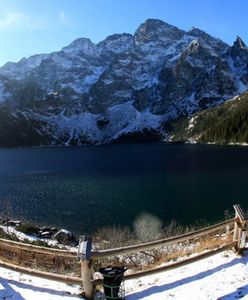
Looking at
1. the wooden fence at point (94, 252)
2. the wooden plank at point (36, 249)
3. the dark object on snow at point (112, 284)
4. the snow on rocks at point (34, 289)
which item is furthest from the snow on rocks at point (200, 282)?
the wooden plank at point (36, 249)

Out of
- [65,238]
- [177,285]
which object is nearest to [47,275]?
[177,285]

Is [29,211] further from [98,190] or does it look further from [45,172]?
[45,172]

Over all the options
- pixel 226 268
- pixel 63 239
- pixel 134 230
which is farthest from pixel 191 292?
pixel 134 230

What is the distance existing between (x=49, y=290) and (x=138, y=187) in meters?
80.4

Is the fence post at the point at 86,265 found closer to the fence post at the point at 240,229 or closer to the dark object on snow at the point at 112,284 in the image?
the dark object on snow at the point at 112,284

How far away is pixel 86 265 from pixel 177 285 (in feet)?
11.1

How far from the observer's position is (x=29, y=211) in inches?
2913

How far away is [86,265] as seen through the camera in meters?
13.5

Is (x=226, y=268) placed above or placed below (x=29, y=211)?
above

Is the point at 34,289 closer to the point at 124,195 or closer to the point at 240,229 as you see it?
the point at 240,229

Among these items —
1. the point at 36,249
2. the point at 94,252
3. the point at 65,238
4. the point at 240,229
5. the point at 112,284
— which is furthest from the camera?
the point at 65,238

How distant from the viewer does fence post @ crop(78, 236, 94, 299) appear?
13.4 m

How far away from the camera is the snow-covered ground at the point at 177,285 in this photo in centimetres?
1348

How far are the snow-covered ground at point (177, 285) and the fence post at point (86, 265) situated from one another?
427 mm
